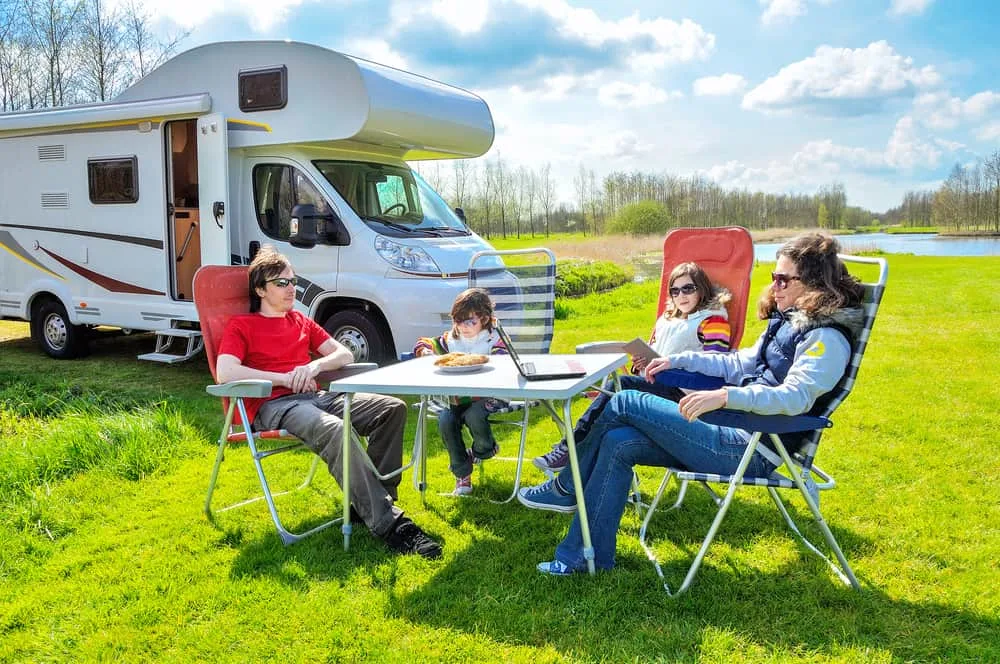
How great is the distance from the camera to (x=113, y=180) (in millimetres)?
7609

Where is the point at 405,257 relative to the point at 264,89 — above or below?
below

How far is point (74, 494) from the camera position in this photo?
13.8ft

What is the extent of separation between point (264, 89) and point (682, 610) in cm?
559

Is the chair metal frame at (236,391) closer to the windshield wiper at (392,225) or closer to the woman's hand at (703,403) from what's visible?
the woman's hand at (703,403)

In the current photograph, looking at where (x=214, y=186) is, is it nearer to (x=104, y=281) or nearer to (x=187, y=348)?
(x=187, y=348)

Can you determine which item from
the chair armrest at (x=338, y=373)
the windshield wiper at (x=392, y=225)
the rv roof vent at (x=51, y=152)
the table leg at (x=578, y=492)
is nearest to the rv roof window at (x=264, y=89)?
the windshield wiper at (x=392, y=225)

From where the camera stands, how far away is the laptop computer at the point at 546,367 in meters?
3.23

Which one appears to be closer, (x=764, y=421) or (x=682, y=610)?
(x=764, y=421)

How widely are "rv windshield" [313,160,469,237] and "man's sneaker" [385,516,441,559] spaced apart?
356 centimetres

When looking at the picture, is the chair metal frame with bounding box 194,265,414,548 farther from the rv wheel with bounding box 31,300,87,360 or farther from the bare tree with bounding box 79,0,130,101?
the bare tree with bounding box 79,0,130,101

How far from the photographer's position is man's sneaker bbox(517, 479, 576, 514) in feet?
10.9

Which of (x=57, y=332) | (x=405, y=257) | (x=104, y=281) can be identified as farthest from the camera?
(x=57, y=332)

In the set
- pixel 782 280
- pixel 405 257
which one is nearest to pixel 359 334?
pixel 405 257

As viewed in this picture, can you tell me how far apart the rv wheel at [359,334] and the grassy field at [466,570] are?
1445 millimetres
